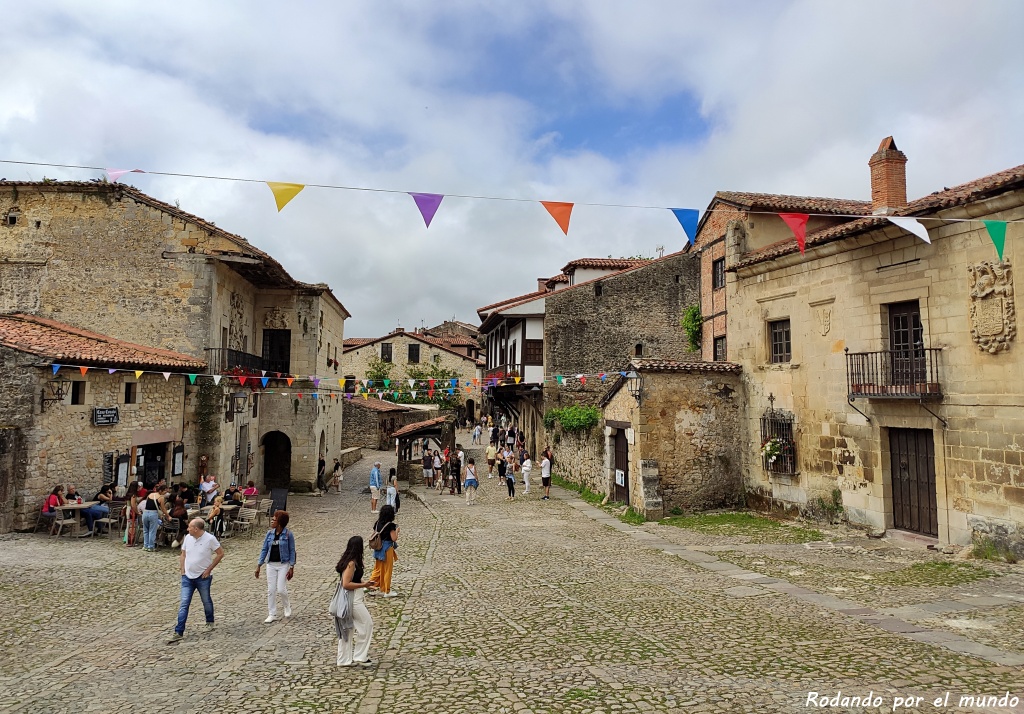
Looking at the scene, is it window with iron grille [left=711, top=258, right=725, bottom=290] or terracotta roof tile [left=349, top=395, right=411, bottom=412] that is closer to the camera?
window with iron grille [left=711, top=258, right=725, bottom=290]

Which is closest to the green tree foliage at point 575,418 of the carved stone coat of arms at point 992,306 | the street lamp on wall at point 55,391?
the carved stone coat of arms at point 992,306

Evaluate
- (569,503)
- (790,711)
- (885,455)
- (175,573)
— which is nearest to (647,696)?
(790,711)

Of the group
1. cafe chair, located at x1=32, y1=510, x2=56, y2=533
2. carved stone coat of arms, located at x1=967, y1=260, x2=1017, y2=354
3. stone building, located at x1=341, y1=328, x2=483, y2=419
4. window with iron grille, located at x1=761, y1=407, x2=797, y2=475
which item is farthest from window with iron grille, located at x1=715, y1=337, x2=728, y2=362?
stone building, located at x1=341, y1=328, x2=483, y2=419

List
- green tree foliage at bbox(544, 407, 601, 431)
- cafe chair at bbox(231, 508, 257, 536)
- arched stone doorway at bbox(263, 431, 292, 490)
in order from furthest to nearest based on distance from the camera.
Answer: arched stone doorway at bbox(263, 431, 292, 490)
green tree foliage at bbox(544, 407, 601, 431)
cafe chair at bbox(231, 508, 257, 536)

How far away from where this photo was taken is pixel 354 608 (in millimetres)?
6629

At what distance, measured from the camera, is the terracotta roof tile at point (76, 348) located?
43.6 feet

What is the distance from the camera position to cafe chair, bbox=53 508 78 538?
42.3 feet

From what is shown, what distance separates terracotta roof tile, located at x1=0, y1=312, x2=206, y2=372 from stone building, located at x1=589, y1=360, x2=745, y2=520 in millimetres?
11800

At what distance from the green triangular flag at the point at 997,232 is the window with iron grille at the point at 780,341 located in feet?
18.8

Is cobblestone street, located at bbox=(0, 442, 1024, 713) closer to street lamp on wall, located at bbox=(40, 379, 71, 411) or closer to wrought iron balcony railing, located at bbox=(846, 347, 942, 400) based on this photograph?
street lamp on wall, located at bbox=(40, 379, 71, 411)

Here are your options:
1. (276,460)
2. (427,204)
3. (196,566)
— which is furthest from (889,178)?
(276,460)

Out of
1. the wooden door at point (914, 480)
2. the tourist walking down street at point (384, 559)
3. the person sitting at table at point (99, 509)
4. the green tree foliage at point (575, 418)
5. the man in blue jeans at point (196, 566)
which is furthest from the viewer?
the green tree foliage at point (575, 418)

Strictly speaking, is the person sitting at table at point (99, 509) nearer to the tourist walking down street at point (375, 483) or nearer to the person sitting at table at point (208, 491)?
the person sitting at table at point (208, 491)

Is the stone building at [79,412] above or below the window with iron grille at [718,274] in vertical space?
below
